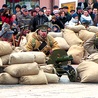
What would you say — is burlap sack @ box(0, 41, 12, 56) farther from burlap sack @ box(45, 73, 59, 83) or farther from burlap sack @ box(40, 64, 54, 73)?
burlap sack @ box(45, 73, 59, 83)

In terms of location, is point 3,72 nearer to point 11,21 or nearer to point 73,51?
point 73,51

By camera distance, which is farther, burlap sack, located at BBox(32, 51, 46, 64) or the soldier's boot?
burlap sack, located at BBox(32, 51, 46, 64)

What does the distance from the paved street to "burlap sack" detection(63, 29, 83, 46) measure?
15.4ft

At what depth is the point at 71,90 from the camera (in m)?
8.57

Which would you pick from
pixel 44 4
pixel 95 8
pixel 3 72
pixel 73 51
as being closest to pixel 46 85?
pixel 3 72

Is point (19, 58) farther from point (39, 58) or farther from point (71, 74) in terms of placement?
point (71, 74)

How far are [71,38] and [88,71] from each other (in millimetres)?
4669

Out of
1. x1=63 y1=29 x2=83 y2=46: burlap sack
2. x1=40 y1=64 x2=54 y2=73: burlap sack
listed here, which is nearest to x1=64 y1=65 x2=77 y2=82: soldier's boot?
x1=40 y1=64 x2=54 y2=73: burlap sack

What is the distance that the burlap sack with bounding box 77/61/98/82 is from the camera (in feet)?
30.9

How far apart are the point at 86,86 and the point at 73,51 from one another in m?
4.22

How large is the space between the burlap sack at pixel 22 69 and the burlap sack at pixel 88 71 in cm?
100

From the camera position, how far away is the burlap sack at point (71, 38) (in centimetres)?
1398

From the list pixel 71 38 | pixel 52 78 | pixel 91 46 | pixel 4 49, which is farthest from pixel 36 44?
pixel 71 38

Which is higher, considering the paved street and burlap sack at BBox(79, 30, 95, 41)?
the paved street
